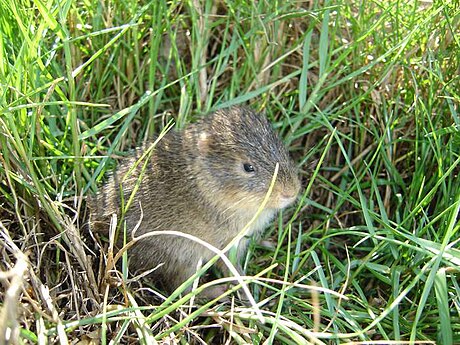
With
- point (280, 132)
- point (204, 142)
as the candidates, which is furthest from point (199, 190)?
point (280, 132)

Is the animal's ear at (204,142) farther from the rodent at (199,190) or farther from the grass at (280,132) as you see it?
the grass at (280,132)

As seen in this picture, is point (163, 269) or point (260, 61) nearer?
point (163, 269)

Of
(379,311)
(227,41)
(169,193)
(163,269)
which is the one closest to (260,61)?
(227,41)

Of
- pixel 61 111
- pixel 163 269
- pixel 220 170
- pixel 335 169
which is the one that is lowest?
pixel 163 269

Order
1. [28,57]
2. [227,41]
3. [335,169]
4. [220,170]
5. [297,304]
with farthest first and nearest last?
[227,41]
[335,169]
[220,170]
[297,304]
[28,57]

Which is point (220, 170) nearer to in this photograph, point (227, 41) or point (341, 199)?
Answer: point (341, 199)

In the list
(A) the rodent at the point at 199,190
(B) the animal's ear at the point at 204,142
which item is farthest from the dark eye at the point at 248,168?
(B) the animal's ear at the point at 204,142

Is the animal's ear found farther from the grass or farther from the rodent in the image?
the grass

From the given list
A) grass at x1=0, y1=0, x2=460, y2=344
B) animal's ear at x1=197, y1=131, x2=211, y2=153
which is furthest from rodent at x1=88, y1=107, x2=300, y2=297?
grass at x1=0, y1=0, x2=460, y2=344
